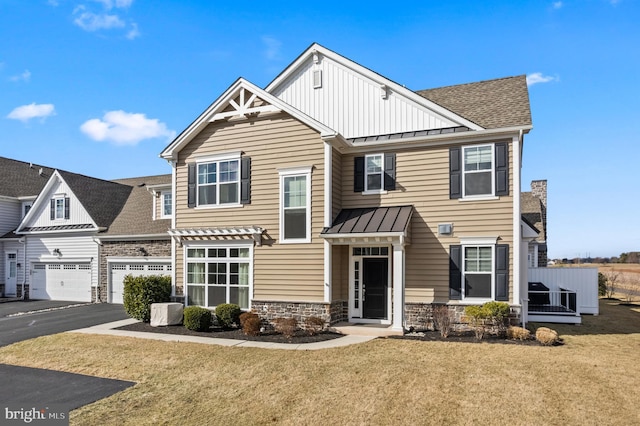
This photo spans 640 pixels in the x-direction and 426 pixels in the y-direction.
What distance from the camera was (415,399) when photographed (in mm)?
7418

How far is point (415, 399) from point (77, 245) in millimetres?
21324

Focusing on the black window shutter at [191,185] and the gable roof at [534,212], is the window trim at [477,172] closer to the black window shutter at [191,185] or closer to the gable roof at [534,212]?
the black window shutter at [191,185]

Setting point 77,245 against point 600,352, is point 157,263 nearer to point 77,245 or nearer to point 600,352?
point 77,245

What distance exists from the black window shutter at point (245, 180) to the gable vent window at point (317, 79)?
160 inches

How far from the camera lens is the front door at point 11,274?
25.1 meters

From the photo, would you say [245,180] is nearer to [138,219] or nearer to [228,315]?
[228,315]

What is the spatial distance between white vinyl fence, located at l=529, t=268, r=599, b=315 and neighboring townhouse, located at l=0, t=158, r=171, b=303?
17079mm

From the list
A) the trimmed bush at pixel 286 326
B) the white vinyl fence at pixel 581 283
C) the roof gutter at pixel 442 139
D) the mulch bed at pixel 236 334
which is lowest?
the mulch bed at pixel 236 334

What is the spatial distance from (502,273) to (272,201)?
7533 mm

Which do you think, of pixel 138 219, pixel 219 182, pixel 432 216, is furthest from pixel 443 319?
pixel 138 219

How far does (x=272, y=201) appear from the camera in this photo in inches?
562

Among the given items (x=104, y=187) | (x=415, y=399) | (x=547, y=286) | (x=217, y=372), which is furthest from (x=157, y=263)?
(x=547, y=286)

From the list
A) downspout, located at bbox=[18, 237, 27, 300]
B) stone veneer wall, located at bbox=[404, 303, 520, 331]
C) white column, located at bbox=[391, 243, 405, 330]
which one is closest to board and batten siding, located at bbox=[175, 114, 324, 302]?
white column, located at bbox=[391, 243, 405, 330]

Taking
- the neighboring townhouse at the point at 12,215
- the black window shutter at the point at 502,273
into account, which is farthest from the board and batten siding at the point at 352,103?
the neighboring townhouse at the point at 12,215
